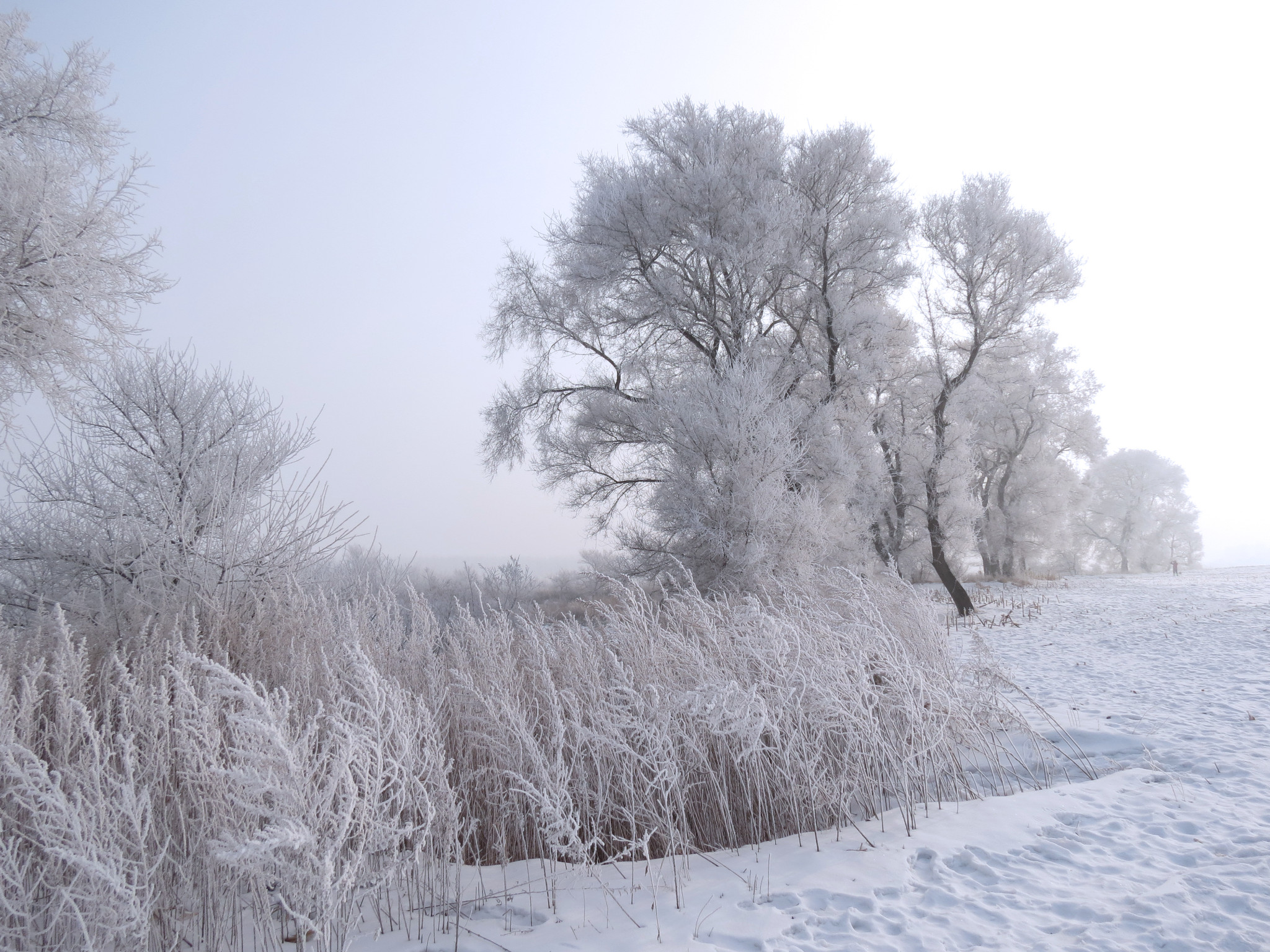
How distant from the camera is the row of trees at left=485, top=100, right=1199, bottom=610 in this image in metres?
12.1

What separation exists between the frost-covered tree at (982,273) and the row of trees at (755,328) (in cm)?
5

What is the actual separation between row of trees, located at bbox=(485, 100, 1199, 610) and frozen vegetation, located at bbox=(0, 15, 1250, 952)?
6.6 inches

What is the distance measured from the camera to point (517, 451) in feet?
51.1

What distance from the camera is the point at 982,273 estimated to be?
14500mm

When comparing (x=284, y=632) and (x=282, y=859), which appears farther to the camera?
(x=284, y=632)

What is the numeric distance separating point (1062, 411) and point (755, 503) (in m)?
18.8

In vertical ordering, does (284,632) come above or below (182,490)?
below

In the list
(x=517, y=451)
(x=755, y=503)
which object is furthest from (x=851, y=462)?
(x=517, y=451)

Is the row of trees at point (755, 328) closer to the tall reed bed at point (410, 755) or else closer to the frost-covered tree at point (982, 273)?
the frost-covered tree at point (982, 273)

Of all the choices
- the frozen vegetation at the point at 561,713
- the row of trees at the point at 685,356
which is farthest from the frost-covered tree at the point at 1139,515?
the frozen vegetation at the point at 561,713

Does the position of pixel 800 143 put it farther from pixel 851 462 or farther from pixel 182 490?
pixel 182 490

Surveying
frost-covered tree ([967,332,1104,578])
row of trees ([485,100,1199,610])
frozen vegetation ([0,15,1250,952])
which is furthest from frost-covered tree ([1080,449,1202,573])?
frozen vegetation ([0,15,1250,952])

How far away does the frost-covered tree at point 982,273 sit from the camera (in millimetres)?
14219

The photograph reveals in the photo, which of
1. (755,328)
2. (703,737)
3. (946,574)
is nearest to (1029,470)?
(946,574)
